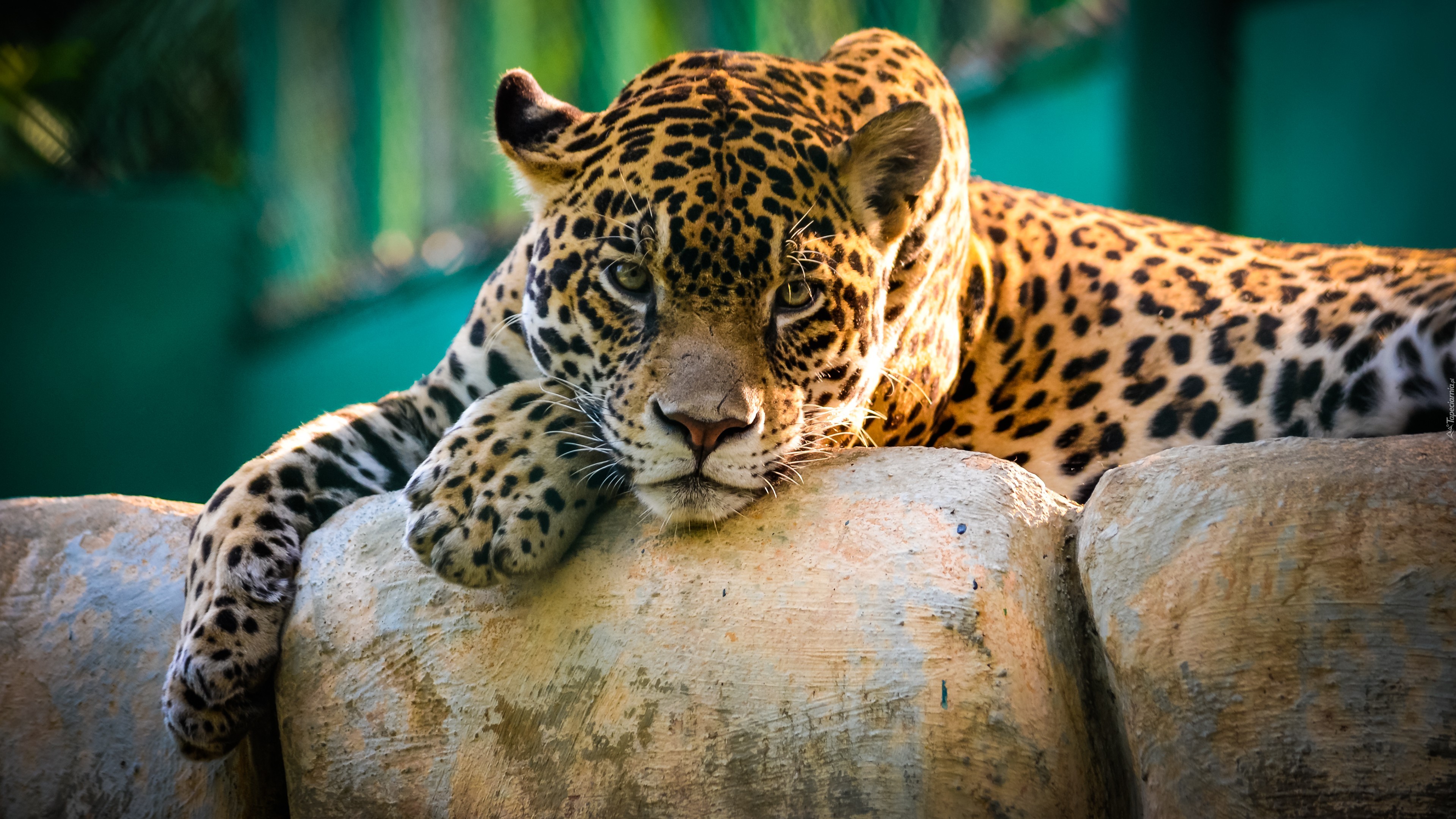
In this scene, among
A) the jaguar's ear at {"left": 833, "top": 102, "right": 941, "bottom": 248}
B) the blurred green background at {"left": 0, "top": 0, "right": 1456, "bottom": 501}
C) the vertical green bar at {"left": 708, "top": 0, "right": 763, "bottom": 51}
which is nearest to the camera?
the jaguar's ear at {"left": 833, "top": 102, "right": 941, "bottom": 248}

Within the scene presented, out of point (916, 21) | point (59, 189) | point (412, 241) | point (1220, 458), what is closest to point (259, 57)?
point (59, 189)

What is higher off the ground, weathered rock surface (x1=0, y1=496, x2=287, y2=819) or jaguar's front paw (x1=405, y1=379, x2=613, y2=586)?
jaguar's front paw (x1=405, y1=379, x2=613, y2=586)

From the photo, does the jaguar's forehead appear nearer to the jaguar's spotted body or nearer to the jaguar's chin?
the jaguar's spotted body

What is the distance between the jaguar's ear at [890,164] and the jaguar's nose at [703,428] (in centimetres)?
97

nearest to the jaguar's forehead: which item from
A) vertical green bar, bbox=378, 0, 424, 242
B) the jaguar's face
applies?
the jaguar's face

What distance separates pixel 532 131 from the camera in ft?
13.5

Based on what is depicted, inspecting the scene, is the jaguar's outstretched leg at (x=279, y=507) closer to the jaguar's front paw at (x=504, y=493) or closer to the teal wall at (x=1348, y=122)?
the jaguar's front paw at (x=504, y=493)

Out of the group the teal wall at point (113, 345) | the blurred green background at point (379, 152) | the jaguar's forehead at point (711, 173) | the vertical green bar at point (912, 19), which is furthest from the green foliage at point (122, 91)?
the jaguar's forehead at point (711, 173)

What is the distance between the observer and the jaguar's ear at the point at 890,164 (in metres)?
3.75

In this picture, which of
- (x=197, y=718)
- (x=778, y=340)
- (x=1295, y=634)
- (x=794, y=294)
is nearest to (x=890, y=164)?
(x=794, y=294)

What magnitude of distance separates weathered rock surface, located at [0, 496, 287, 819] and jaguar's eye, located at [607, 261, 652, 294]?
186 centimetres

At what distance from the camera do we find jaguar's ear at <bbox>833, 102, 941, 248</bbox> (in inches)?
148

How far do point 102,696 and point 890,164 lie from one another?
313 centimetres

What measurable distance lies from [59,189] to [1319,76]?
12896 millimetres
